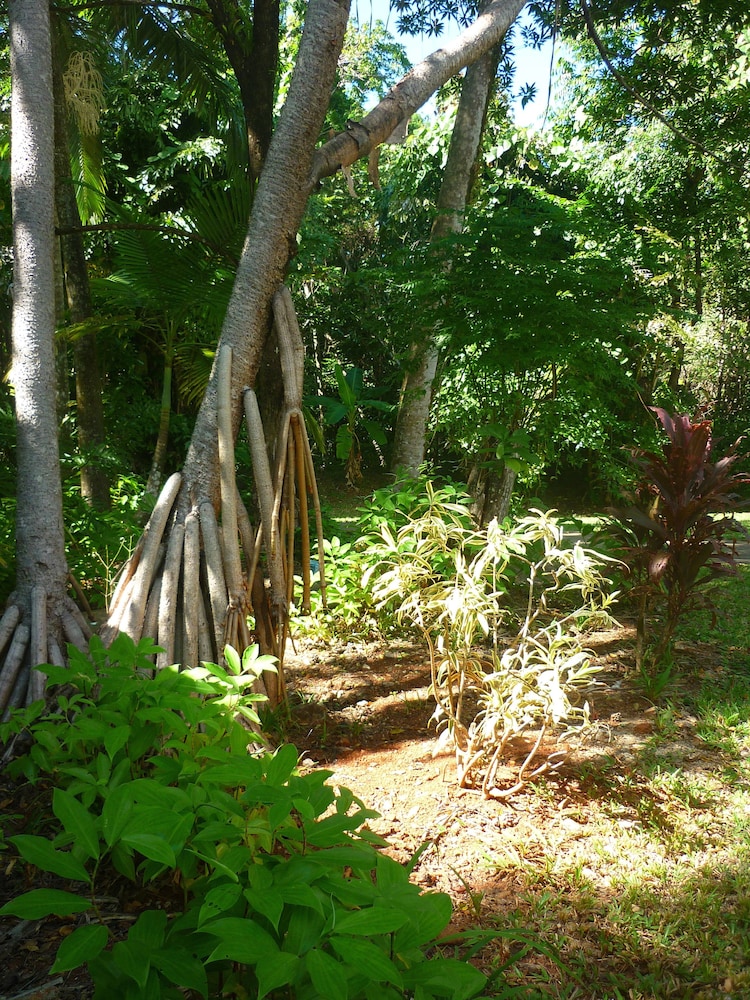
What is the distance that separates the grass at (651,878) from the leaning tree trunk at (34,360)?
204 centimetres

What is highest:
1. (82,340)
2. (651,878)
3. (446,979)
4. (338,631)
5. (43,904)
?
(82,340)

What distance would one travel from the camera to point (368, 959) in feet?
3.79

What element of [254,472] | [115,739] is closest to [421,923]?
[115,739]

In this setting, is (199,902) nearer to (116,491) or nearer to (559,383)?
(559,383)

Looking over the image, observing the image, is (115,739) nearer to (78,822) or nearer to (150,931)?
(78,822)

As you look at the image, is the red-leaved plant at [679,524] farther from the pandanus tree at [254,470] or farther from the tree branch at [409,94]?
the tree branch at [409,94]

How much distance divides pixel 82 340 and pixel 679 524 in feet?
15.0

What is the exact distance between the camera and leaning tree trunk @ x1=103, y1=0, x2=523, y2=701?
301 cm

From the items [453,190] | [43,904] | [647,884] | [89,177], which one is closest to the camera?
[43,904]

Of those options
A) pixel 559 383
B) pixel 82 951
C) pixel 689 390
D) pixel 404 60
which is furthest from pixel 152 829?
pixel 404 60

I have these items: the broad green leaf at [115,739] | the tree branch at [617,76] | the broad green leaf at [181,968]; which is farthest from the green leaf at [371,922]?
the tree branch at [617,76]

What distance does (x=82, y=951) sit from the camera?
46.3 inches

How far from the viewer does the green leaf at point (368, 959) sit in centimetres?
114

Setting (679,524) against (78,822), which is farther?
(679,524)
